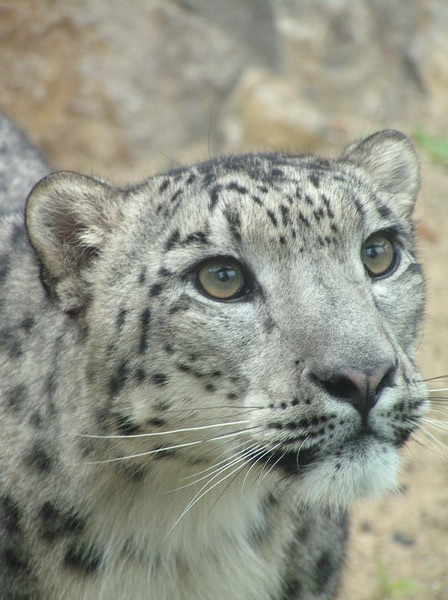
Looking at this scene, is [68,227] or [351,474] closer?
[351,474]

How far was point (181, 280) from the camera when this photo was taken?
3604 millimetres

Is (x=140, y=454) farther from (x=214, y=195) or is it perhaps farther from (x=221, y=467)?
(x=214, y=195)

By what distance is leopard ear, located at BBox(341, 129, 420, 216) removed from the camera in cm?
436

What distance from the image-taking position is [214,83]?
9984 mm

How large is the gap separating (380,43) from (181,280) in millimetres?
8456

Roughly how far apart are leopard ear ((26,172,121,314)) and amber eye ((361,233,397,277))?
109 centimetres

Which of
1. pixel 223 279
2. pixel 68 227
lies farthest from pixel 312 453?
pixel 68 227

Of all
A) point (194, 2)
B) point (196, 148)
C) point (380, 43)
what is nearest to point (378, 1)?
point (380, 43)

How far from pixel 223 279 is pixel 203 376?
1.32ft

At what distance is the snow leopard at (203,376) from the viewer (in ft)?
10.9

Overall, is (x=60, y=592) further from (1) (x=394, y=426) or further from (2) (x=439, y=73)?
(2) (x=439, y=73)

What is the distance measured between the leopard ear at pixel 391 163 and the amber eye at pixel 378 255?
0.47m

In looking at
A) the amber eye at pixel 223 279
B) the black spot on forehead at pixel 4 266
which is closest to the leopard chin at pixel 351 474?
the amber eye at pixel 223 279

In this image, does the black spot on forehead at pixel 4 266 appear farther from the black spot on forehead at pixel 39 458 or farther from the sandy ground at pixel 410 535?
the sandy ground at pixel 410 535
